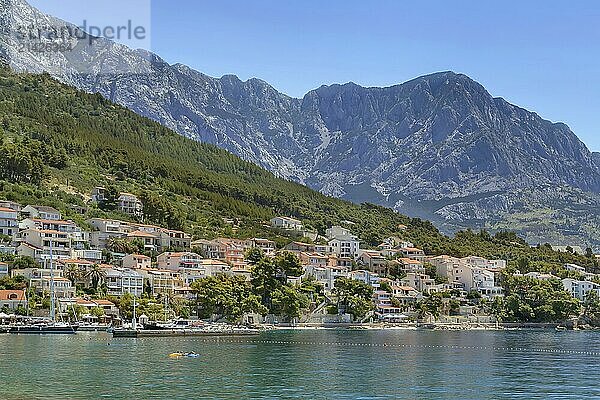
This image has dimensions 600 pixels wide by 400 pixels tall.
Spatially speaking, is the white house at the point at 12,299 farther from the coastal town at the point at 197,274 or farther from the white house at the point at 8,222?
the white house at the point at 8,222

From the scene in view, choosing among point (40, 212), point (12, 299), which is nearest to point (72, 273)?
point (12, 299)

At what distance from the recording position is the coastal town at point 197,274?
72312mm

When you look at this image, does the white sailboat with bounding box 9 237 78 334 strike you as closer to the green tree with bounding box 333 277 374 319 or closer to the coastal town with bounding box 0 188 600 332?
the coastal town with bounding box 0 188 600 332

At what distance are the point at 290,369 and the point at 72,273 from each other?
4088 centimetres

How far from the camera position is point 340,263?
353ft

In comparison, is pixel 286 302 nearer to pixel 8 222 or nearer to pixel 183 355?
pixel 8 222

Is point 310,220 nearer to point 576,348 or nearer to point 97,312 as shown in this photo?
point 97,312

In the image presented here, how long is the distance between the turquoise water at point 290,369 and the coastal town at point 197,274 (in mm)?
11283

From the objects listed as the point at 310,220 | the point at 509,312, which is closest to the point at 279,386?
the point at 509,312

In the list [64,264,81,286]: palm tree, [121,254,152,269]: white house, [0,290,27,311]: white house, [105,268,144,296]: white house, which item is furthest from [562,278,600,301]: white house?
[0,290,27,311]: white house

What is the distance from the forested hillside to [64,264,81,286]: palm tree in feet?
56.3

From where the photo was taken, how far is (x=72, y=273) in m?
75.8

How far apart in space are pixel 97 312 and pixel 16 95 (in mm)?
72167

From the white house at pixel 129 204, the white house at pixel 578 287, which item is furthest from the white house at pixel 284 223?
the white house at pixel 578 287
